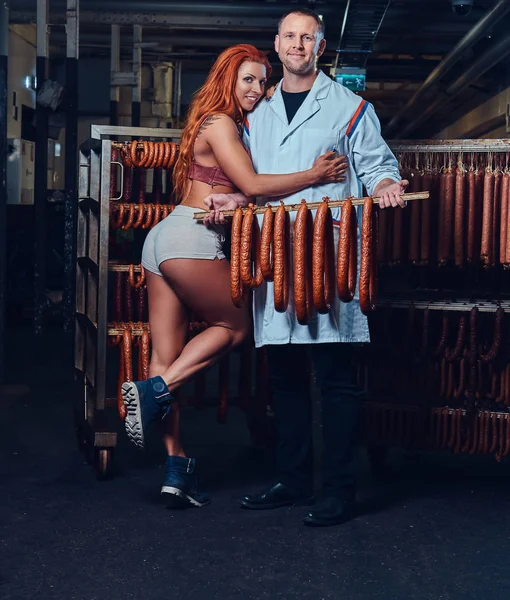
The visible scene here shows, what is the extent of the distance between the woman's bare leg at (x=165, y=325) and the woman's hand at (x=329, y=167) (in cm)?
78

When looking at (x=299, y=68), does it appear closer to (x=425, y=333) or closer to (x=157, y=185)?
(x=157, y=185)

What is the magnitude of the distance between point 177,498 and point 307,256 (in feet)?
3.58

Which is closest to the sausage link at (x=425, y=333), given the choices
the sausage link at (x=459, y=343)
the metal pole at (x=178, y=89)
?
the sausage link at (x=459, y=343)

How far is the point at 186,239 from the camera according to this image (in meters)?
3.33

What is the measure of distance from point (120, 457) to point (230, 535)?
130 centimetres

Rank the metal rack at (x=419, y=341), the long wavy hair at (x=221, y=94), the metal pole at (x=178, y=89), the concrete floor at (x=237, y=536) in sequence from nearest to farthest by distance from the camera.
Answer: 1. the concrete floor at (x=237, y=536)
2. the long wavy hair at (x=221, y=94)
3. the metal rack at (x=419, y=341)
4. the metal pole at (x=178, y=89)

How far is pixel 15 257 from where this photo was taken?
10711mm

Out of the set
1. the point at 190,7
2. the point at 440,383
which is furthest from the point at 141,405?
the point at 190,7

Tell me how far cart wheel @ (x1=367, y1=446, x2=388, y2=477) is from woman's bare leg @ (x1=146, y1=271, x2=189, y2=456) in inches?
37.5

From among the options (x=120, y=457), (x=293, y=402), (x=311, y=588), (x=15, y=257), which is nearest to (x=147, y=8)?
(x=15, y=257)

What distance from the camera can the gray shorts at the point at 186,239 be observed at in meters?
3.33

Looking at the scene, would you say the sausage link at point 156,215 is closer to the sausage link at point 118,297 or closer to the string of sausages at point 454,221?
the sausage link at point 118,297

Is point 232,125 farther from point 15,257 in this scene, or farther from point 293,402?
point 15,257

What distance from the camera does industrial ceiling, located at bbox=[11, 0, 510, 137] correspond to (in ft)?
30.1
